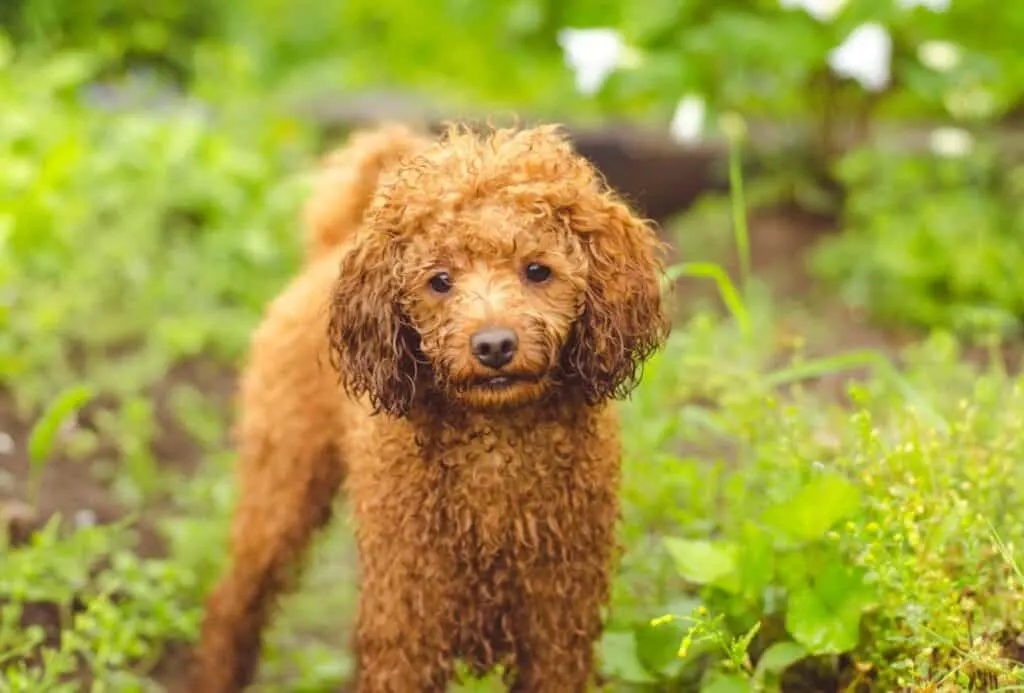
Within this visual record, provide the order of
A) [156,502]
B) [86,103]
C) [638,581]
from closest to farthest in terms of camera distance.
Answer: [638,581] < [156,502] < [86,103]

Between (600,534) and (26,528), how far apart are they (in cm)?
190

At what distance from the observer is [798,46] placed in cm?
614

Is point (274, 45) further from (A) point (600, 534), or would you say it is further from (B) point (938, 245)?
(A) point (600, 534)

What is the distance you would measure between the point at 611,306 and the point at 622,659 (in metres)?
0.98

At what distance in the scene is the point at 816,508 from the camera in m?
3.22

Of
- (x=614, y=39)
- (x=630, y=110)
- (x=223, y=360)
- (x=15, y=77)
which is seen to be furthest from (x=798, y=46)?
(x=15, y=77)

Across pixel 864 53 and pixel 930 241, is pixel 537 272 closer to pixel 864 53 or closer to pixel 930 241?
pixel 864 53

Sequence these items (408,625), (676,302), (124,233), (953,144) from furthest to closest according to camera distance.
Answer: (953,144) < (124,233) < (676,302) < (408,625)

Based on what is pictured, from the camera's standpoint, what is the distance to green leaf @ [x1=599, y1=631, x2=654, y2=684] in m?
3.38

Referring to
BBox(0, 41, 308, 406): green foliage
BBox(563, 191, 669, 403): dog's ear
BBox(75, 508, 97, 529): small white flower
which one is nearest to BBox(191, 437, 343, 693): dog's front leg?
BBox(75, 508, 97, 529): small white flower

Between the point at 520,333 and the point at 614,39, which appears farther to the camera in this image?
the point at 614,39

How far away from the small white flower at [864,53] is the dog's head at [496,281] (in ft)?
10.6

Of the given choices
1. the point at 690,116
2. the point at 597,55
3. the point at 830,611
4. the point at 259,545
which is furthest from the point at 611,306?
the point at 597,55

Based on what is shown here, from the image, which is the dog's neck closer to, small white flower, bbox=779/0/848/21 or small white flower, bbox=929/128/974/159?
small white flower, bbox=779/0/848/21
